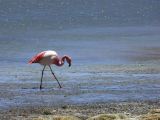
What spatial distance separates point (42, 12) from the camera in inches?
1949

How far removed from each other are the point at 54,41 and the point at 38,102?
1509cm

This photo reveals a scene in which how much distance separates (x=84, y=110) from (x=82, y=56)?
10.5 metres

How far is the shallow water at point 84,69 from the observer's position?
49.7 feet

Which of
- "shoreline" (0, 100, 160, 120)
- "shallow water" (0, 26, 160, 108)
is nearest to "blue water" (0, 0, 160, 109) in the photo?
"shallow water" (0, 26, 160, 108)

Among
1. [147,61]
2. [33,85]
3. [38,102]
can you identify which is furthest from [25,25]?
[38,102]

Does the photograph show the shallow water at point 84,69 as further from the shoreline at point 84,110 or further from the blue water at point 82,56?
the shoreline at point 84,110

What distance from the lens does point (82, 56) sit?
23672 mm

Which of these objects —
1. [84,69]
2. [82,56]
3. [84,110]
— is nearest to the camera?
[84,110]

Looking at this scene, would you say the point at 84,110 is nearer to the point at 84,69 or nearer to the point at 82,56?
the point at 84,69

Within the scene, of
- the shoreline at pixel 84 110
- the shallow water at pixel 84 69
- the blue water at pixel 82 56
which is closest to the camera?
the shoreline at pixel 84 110

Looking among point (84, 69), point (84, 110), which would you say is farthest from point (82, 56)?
point (84, 110)

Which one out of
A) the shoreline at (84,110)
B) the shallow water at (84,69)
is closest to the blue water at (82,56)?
the shallow water at (84,69)

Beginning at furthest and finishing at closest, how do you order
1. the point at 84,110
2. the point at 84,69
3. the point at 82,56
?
the point at 82,56
the point at 84,69
the point at 84,110

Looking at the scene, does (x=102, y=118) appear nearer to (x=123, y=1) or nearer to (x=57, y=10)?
(x=57, y=10)
